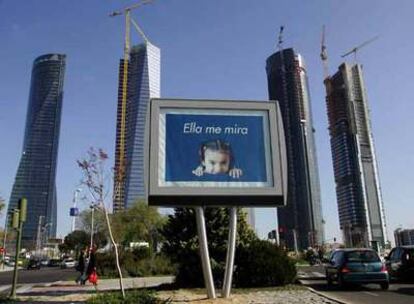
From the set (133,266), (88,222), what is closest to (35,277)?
(133,266)

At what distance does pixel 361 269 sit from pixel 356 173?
339 ft

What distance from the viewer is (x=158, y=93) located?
147 m

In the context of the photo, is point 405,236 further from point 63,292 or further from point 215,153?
point 215,153

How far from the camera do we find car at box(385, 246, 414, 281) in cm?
1834

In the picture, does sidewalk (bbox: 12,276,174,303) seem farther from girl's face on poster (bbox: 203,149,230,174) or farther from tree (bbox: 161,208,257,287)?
girl's face on poster (bbox: 203,149,230,174)

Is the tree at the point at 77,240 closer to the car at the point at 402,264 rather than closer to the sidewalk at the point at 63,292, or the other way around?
the sidewalk at the point at 63,292

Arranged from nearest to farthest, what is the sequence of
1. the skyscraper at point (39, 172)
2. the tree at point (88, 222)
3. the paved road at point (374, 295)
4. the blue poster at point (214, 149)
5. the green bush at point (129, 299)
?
1. the green bush at point (129, 299)
2. the paved road at point (374, 295)
3. the blue poster at point (214, 149)
4. the tree at point (88, 222)
5. the skyscraper at point (39, 172)

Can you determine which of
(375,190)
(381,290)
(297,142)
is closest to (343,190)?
(375,190)

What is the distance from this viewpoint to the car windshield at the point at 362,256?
1534cm

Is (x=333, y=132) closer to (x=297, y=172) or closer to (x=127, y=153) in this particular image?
(x=297, y=172)

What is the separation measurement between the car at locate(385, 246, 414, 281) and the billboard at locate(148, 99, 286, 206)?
334 inches

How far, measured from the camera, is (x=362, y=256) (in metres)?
15.6

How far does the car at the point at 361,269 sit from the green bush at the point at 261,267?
1.92 meters

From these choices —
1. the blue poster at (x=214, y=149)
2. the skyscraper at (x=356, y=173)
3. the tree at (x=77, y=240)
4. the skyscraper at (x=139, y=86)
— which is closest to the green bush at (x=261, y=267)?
the blue poster at (x=214, y=149)
